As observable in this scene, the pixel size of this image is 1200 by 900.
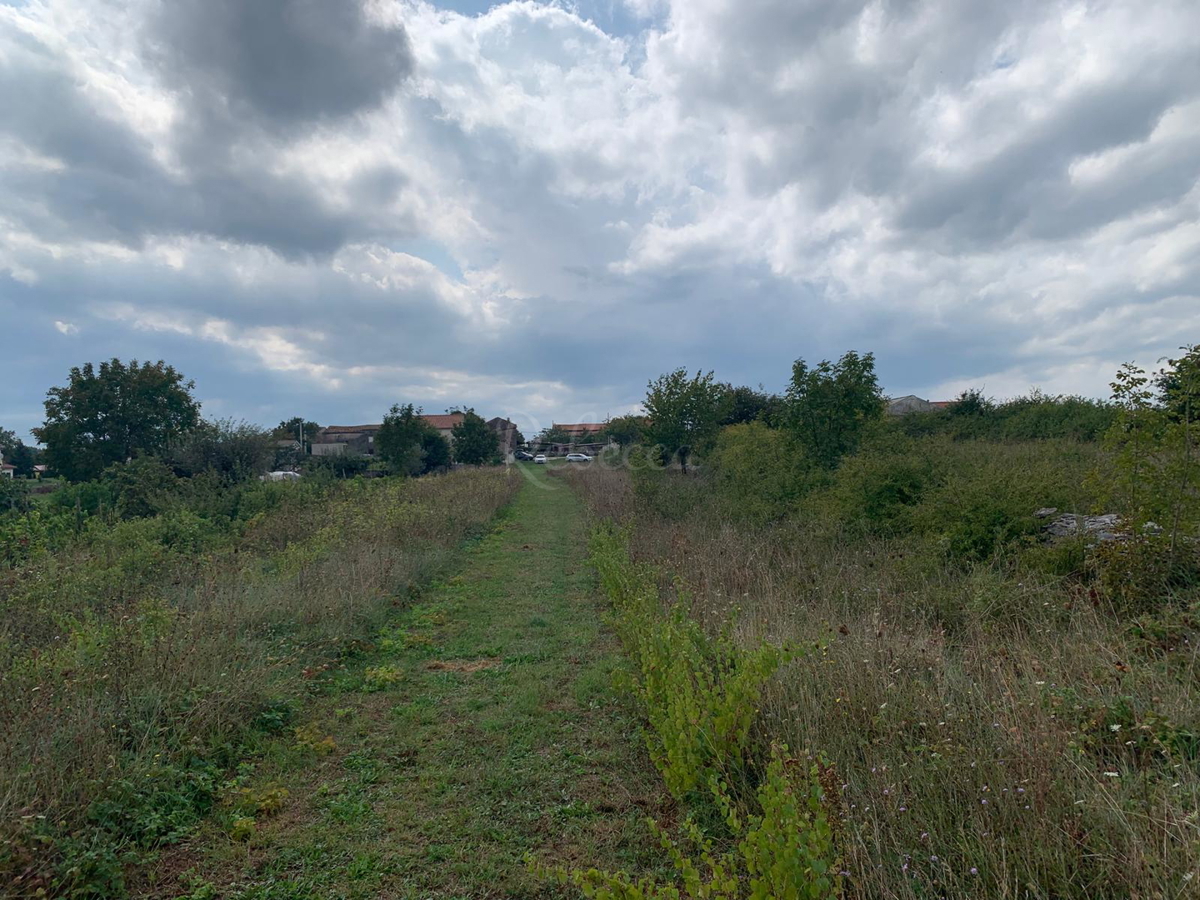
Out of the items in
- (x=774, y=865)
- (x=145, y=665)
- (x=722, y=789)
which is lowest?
(x=722, y=789)

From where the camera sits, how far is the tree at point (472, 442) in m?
43.6

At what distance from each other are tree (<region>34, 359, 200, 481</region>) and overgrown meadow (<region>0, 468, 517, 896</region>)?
3345cm

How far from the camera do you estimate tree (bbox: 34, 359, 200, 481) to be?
37.2 m

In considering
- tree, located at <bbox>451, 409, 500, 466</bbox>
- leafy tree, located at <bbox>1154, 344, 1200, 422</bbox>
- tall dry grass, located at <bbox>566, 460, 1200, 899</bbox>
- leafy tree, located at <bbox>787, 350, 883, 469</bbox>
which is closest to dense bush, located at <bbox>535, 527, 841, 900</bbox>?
tall dry grass, located at <bbox>566, 460, 1200, 899</bbox>

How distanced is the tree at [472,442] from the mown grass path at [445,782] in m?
37.3

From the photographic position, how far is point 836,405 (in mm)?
14500

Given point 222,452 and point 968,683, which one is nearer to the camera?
point 968,683

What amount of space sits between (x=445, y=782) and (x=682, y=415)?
19.8 metres

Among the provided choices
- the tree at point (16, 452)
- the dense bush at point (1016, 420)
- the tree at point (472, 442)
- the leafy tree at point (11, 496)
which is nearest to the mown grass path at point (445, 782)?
the dense bush at point (1016, 420)

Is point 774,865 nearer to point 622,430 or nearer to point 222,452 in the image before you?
point 222,452

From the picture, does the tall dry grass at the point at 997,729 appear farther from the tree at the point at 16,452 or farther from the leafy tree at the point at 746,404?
the tree at the point at 16,452

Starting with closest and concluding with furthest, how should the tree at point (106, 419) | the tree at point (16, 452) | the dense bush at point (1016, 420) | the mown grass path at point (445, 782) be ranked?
the mown grass path at point (445, 782), the dense bush at point (1016, 420), the tree at point (106, 419), the tree at point (16, 452)

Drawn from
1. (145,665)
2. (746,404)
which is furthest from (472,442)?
(145,665)

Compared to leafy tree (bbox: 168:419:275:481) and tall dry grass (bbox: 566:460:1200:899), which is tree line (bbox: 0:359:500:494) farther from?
tall dry grass (bbox: 566:460:1200:899)
